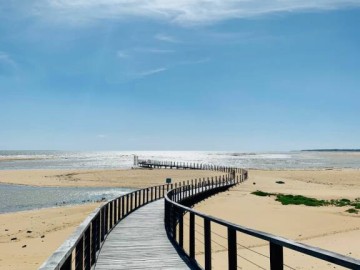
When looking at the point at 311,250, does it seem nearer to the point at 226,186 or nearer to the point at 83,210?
the point at 83,210

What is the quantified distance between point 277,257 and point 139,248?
616 cm

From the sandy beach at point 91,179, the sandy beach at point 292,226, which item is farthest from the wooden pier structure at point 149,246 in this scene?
the sandy beach at point 91,179

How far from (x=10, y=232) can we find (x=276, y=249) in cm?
1632

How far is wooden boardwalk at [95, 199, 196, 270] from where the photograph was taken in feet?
27.6

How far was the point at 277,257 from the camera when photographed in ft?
15.4

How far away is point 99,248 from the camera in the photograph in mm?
9938

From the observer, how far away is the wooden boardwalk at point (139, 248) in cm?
840

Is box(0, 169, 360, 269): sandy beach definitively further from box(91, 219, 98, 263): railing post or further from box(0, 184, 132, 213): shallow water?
box(0, 184, 132, 213): shallow water

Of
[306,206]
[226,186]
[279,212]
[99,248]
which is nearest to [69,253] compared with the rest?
[99,248]

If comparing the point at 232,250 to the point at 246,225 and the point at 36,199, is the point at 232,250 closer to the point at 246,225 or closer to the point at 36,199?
the point at 246,225

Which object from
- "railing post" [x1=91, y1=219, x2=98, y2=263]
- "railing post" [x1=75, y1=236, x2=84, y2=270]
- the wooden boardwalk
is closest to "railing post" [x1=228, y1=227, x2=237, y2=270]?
the wooden boardwalk

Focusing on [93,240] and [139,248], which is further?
[139,248]

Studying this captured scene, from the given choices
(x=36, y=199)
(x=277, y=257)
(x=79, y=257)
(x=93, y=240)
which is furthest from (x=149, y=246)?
(x=36, y=199)

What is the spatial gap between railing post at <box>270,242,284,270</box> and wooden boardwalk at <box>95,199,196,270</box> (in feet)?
12.2
